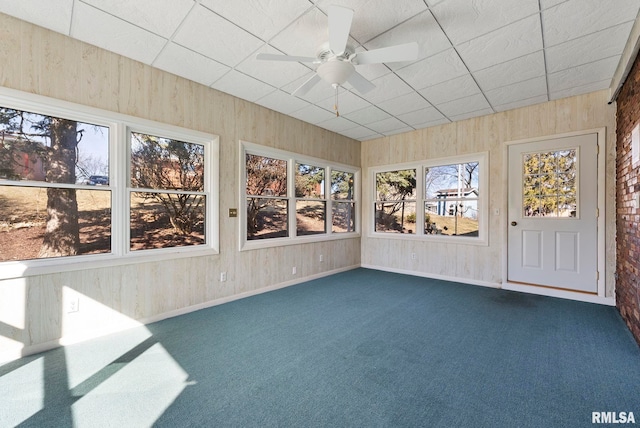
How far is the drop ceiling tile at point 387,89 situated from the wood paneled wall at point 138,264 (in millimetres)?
1476

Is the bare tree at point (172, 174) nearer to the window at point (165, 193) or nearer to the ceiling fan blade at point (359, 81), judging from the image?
the window at point (165, 193)

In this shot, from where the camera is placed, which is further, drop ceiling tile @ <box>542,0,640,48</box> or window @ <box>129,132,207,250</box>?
window @ <box>129,132,207,250</box>

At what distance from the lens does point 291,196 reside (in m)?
4.59

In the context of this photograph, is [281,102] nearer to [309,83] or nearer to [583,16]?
[309,83]

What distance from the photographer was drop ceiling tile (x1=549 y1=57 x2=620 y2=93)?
2922mm

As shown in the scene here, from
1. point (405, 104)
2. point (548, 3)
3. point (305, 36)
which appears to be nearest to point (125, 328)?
point (305, 36)

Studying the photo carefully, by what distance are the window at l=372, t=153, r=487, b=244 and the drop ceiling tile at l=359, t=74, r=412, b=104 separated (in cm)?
182

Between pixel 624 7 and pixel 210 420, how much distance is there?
4.11 metres

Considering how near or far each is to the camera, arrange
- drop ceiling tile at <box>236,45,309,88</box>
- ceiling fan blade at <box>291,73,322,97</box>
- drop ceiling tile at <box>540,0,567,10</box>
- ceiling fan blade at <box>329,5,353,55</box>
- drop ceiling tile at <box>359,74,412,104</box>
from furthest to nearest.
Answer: drop ceiling tile at <box>359,74,412,104</box> < drop ceiling tile at <box>236,45,309,88</box> < ceiling fan blade at <box>291,73,322,97</box> < drop ceiling tile at <box>540,0,567,10</box> < ceiling fan blade at <box>329,5,353,55</box>

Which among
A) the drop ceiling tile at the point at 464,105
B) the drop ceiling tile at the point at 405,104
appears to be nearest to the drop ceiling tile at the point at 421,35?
the drop ceiling tile at the point at 405,104

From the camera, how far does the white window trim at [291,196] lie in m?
3.86

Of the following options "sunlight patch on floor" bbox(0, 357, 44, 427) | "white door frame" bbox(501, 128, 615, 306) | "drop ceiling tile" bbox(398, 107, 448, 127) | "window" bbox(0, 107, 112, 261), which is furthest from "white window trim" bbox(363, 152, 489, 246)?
"sunlight patch on floor" bbox(0, 357, 44, 427)

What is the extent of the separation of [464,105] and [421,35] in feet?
6.33

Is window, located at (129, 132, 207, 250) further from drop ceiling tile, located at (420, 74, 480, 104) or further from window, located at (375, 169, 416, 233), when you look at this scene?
window, located at (375, 169, 416, 233)
